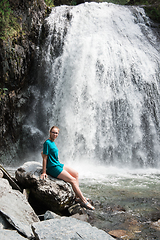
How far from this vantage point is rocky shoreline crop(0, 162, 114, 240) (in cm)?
245

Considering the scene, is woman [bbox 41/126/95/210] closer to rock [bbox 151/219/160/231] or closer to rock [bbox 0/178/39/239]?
rock [bbox 0/178/39/239]

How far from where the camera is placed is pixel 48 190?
3.55m

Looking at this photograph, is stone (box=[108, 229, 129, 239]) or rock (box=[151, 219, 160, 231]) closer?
stone (box=[108, 229, 129, 239])

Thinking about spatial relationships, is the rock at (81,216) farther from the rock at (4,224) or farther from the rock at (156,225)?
the rock at (4,224)

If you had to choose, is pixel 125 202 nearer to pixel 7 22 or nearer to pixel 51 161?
pixel 51 161

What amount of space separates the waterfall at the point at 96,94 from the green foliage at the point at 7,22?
1458 mm

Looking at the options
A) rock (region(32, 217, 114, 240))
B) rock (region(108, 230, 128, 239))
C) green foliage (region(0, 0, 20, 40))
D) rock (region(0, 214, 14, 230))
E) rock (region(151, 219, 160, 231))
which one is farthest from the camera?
green foliage (region(0, 0, 20, 40))

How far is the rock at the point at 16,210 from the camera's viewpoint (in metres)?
2.55

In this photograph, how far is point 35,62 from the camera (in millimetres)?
10203

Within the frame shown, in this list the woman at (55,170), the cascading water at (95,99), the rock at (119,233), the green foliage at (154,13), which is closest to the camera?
the rock at (119,233)

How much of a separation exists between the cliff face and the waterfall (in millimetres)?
429

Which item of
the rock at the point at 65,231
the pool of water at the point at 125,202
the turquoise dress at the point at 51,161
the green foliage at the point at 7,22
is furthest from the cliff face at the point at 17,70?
the rock at the point at 65,231

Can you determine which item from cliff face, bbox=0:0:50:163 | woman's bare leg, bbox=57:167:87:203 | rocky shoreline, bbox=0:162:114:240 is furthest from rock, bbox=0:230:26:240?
cliff face, bbox=0:0:50:163

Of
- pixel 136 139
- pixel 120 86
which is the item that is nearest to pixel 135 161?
pixel 136 139
